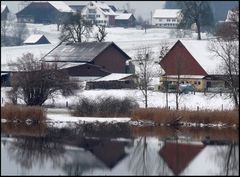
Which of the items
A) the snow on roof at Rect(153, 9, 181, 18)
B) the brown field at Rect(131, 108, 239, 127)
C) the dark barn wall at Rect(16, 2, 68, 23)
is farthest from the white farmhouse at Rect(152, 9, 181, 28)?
the brown field at Rect(131, 108, 239, 127)

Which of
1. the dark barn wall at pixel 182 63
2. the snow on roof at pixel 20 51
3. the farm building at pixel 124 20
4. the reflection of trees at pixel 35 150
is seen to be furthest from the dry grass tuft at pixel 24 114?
the farm building at pixel 124 20

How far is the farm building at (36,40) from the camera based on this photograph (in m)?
82.4

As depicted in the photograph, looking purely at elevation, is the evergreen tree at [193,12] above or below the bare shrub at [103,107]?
above

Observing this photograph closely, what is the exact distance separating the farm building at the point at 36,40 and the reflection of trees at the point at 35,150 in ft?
169

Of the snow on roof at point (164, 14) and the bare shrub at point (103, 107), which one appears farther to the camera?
the snow on roof at point (164, 14)

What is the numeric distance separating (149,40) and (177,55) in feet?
93.0

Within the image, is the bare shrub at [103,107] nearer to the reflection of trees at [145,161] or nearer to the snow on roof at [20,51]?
the reflection of trees at [145,161]

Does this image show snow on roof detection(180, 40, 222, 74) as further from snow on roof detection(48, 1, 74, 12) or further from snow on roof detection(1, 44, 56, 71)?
snow on roof detection(48, 1, 74, 12)

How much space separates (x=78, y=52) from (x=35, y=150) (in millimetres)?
27703

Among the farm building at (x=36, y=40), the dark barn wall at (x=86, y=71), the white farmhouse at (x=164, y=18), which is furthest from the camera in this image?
the white farmhouse at (x=164, y=18)

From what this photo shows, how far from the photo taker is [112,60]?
5666 cm

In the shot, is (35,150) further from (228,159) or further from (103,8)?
(103,8)

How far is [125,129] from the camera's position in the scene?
3428cm

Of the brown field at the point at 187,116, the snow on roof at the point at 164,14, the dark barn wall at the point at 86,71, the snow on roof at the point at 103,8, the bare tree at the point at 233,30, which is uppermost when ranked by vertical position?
the snow on roof at the point at 103,8
